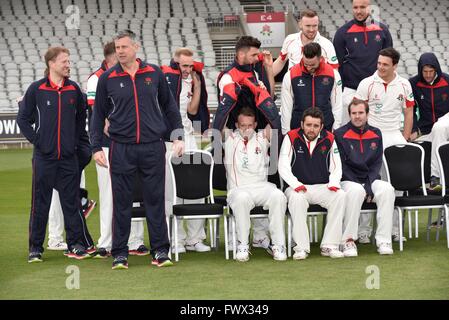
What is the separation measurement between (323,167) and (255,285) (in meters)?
2.11

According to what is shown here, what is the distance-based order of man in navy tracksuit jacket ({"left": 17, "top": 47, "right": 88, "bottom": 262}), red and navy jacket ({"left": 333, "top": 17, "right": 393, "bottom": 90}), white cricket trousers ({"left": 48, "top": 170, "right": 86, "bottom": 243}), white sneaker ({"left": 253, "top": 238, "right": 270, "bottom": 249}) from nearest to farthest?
man in navy tracksuit jacket ({"left": 17, "top": 47, "right": 88, "bottom": 262}) → white sneaker ({"left": 253, "top": 238, "right": 270, "bottom": 249}) → white cricket trousers ({"left": 48, "top": 170, "right": 86, "bottom": 243}) → red and navy jacket ({"left": 333, "top": 17, "right": 393, "bottom": 90})

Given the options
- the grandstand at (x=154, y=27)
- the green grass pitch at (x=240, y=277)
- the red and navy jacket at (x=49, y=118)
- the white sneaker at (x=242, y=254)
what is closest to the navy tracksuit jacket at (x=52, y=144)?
the red and navy jacket at (x=49, y=118)

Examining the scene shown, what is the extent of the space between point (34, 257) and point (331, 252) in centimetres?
285

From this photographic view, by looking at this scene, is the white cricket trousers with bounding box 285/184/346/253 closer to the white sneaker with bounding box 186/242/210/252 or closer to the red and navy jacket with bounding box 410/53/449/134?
the white sneaker with bounding box 186/242/210/252

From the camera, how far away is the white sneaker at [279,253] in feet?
29.3

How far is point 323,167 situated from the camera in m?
9.34

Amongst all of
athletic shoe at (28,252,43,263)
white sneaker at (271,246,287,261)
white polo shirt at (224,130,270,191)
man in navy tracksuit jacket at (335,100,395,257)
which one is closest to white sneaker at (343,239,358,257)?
man in navy tracksuit jacket at (335,100,395,257)

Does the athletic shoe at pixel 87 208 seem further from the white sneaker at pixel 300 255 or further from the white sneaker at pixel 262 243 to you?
the white sneaker at pixel 300 255

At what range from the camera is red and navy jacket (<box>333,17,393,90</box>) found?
1072 centimetres

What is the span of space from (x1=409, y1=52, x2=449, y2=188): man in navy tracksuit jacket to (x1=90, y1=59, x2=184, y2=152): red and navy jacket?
3708 millimetres

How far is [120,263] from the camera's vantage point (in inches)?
335

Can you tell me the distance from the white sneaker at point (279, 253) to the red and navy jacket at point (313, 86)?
1.49m

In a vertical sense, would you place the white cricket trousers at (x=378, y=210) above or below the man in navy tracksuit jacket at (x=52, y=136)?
below

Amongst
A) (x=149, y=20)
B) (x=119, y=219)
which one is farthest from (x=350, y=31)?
(x=149, y=20)
